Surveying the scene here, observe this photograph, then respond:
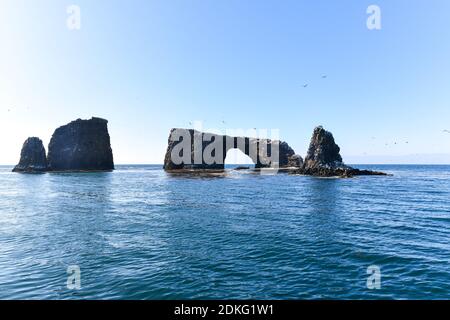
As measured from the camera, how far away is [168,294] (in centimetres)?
1280

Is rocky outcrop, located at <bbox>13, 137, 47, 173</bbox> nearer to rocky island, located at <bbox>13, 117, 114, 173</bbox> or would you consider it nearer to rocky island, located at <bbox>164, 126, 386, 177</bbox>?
rocky island, located at <bbox>13, 117, 114, 173</bbox>

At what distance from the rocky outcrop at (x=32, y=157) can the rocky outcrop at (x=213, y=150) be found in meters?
67.7

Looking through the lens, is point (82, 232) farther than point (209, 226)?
No

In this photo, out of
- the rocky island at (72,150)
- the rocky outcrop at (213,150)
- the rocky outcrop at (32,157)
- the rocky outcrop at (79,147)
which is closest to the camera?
the rocky outcrop at (32,157)

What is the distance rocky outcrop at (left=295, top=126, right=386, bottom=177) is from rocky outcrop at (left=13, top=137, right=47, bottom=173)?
138840mm

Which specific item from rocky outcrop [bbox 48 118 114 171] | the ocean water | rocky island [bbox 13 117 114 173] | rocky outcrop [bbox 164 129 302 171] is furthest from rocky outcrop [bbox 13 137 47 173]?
the ocean water

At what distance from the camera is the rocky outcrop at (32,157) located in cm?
15412

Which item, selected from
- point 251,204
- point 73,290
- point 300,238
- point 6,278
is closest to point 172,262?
point 73,290

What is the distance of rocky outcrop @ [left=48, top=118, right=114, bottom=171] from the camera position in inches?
6314

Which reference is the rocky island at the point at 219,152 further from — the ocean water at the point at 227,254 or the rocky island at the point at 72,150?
the ocean water at the point at 227,254

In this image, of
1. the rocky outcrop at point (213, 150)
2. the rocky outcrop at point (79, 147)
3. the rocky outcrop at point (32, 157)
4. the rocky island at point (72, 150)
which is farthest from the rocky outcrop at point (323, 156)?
the rocky outcrop at point (32, 157)

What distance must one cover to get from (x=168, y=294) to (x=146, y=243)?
8744mm

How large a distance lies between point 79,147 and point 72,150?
438 cm
